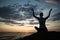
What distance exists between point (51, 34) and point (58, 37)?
401 mm

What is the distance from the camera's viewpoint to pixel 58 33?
876 cm

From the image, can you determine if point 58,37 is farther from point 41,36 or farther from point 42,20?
point 42,20

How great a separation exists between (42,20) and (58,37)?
1688 mm

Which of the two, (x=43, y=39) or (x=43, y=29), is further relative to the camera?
(x=43, y=29)

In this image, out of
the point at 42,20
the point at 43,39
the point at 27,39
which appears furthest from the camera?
the point at 42,20

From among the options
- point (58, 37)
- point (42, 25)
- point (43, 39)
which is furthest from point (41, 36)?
point (42, 25)

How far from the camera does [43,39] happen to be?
8375mm

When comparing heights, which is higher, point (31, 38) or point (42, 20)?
point (42, 20)

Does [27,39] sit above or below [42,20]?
below

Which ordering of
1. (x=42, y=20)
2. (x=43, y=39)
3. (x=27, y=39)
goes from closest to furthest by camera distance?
1. (x=43, y=39)
2. (x=27, y=39)
3. (x=42, y=20)

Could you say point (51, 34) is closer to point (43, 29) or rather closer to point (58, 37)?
point (58, 37)

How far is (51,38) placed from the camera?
8414 mm

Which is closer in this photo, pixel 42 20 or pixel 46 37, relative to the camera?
pixel 46 37

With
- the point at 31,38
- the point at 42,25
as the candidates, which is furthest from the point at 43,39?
the point at 42,25
